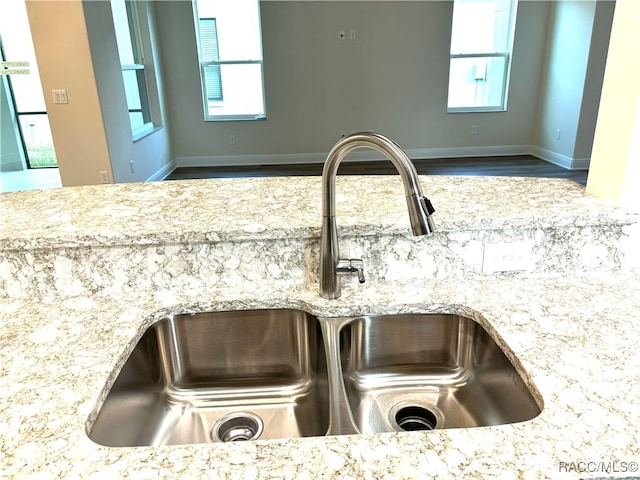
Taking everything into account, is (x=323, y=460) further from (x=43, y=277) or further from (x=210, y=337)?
(x=43, y=277)

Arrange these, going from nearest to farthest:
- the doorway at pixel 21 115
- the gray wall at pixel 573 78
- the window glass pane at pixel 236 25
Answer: the doorway at pixel 21 115 < the gray wall at pixel 573 78 < the window glass pane at pixel 236 25

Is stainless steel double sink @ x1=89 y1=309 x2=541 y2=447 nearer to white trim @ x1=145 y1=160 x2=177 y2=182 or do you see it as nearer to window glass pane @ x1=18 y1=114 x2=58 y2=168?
white trim @ x1=145 y1=160 x2=177 y2=182

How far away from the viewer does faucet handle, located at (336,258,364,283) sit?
96 cm

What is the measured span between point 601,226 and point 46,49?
4.13m

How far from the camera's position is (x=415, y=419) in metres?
0.95

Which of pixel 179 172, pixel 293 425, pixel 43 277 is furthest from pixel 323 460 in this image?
pixel 179 172

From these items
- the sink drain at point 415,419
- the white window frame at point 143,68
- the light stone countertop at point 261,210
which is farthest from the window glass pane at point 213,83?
the sink drain at point 415,419

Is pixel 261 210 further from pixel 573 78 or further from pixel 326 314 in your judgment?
pixel 573 78

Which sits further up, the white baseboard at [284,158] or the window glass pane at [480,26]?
the window glass pane at [480,26]

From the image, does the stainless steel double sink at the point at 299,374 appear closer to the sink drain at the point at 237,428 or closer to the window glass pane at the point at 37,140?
the sink drain at the point at 237,428

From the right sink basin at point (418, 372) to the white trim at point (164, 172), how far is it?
15.1 feet

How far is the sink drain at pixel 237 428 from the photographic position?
94 centimetres

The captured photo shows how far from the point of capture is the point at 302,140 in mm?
6098

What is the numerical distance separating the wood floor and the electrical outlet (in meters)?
4.45
